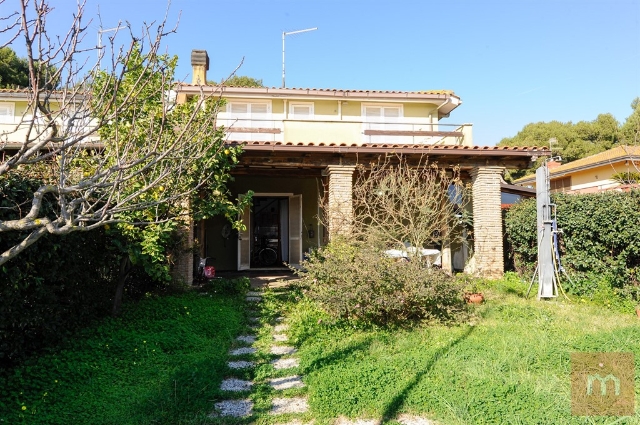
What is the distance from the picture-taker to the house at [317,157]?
9789 millimetres

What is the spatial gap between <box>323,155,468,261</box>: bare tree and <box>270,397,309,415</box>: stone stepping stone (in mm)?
3322

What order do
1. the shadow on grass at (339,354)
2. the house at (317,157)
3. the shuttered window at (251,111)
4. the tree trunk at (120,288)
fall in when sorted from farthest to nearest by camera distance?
the shuttered window at (251,111)
the house at (317,157)
the tree trunk at (120,288)
the shadow on grass at (339,354)

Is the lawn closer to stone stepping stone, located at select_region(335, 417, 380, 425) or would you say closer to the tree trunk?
stone stepping stone, located at select_region(335, 417, 380, 425)

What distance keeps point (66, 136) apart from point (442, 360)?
425 centimetres

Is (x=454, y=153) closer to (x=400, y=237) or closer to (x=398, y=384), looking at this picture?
(x=400, y=237)

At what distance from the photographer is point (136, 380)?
4.28m

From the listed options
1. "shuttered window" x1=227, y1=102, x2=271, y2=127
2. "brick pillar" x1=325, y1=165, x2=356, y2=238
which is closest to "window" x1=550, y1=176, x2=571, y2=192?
"shuttered window" x1=227, y1=102, x2=271, y2=127

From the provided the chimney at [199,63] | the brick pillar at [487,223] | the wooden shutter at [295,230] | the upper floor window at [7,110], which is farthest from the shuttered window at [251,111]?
the upper floor window at [7,110]

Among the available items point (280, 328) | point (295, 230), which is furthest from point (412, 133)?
point (280, 328)

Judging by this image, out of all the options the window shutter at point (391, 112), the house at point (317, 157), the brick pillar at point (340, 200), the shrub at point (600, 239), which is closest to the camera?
the shrub at point (600, 239)

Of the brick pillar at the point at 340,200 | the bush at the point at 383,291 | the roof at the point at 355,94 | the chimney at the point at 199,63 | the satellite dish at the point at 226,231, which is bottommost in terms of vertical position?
the bush at the point at 383,291

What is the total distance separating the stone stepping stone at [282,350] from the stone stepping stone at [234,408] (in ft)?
4.62

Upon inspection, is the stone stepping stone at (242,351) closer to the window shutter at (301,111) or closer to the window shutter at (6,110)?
the window shutter at (301,111)

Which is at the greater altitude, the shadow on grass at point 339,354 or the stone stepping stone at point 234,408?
the shadow on grass at point 339,354
